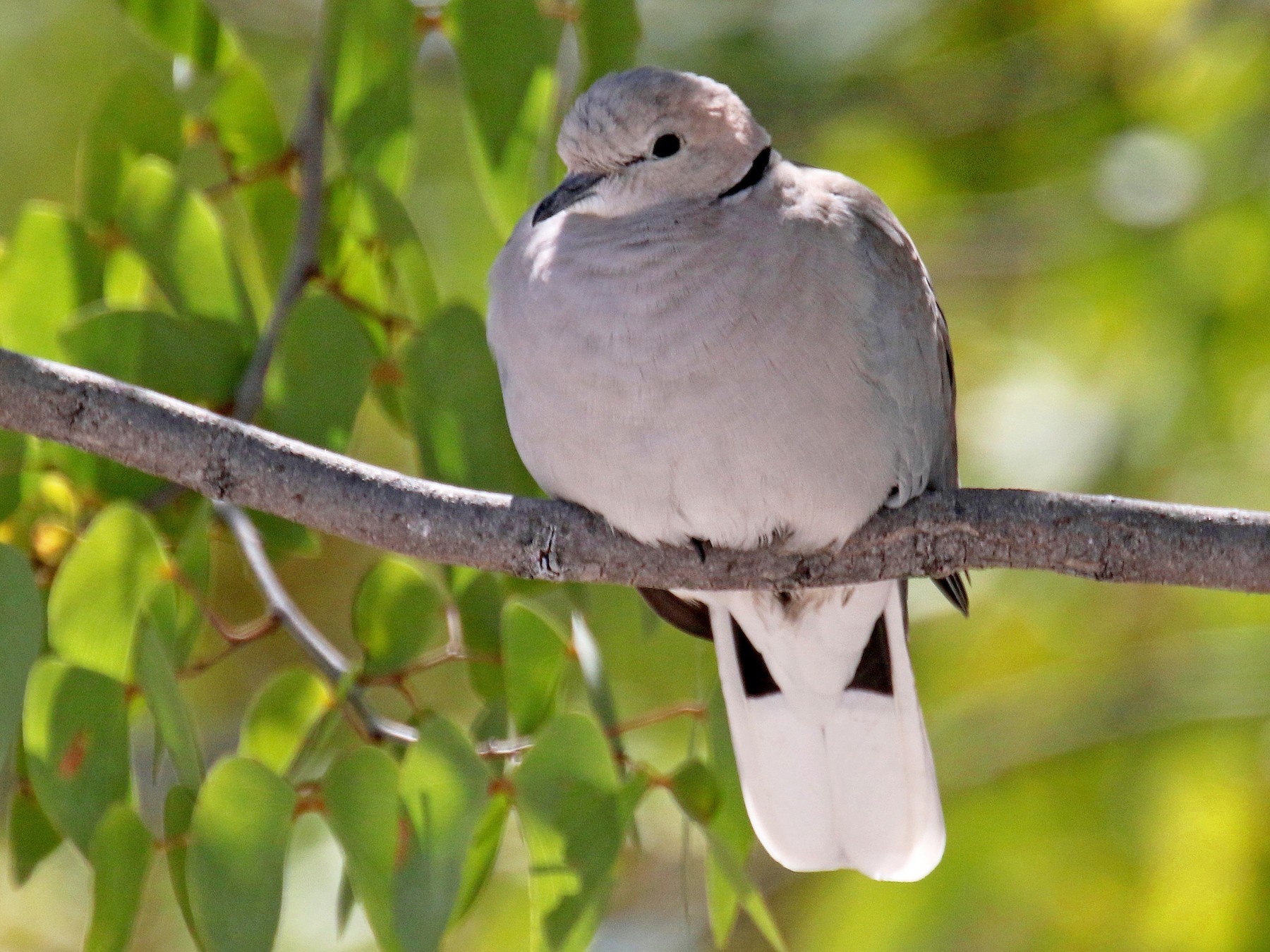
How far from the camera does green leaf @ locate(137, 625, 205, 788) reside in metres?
1.52

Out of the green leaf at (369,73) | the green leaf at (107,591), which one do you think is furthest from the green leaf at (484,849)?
the green leaf at (369,73)

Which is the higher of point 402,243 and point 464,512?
point 402,243

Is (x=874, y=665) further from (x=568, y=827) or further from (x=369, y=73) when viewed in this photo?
(x=369, y=73)

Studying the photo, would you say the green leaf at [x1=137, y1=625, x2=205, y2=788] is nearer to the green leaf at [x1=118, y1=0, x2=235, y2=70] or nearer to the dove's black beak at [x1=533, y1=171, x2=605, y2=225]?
the dove's black beak at [x1=533, y1=171, x2=605, y2=225]

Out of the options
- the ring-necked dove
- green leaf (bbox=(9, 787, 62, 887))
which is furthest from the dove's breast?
green leaf (bbox=(9, 787, 62, 887))

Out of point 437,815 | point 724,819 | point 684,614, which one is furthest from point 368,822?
point 684,614

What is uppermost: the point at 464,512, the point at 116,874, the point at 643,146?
the point at 643,146

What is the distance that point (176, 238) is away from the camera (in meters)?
2.00

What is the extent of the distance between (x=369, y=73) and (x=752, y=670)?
1.15 metres

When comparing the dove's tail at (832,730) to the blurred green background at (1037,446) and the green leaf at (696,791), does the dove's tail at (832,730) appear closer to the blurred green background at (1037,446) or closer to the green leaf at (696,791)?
the green leaf at (696,791)

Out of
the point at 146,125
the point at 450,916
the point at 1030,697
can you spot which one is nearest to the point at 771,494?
the point at 450,916

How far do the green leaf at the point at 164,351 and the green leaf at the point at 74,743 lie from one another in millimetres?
470

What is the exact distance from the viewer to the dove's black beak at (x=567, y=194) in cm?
188

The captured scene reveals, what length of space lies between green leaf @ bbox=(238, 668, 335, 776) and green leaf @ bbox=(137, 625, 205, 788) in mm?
148
